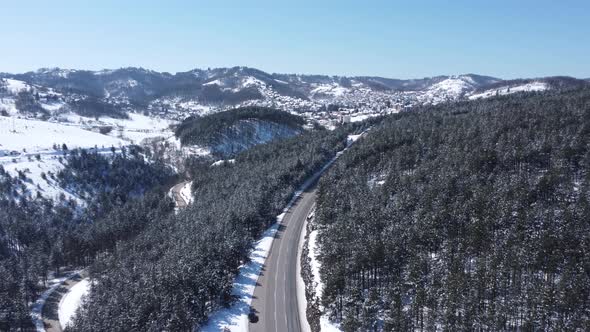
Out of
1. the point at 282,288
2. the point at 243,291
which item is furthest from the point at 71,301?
the point at 282,288

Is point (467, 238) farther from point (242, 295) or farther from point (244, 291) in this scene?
point (242, 295)

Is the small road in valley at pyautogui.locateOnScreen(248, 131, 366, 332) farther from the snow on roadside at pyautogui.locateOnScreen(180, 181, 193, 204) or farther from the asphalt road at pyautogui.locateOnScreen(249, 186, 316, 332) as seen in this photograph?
the snow on roadside at pyautogui.locateOnScreen(180, 181, 193, 204)

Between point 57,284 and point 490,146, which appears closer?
point 57,284

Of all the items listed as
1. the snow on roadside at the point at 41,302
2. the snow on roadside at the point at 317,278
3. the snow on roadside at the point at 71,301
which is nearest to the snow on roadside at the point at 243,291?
the snow on roadside at the point at 317,278

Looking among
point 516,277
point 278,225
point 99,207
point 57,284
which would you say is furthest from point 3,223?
point 516,277

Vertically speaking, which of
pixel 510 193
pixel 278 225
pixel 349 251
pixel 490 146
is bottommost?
pixel 278 225

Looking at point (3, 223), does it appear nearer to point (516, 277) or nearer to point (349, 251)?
point (349, 251)

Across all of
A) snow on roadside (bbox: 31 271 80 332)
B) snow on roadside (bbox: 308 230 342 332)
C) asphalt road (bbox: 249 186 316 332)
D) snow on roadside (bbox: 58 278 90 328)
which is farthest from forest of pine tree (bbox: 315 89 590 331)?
snow on roadside (bbox: 31 271 80 332)
